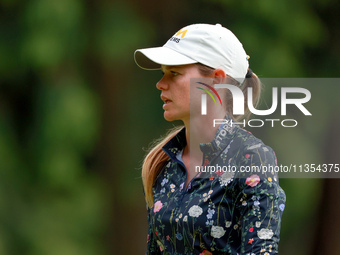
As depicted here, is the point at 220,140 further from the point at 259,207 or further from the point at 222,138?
the point at 259,207

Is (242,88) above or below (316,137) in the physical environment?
above

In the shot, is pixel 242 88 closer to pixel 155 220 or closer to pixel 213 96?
pixel 213 96

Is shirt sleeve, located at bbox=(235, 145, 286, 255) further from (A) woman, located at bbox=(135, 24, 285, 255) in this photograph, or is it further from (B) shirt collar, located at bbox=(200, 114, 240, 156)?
(B) shirt collar, located at bbox=(200, 114, 240, 156)

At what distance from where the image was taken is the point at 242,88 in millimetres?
2033

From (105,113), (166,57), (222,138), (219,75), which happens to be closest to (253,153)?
(222,138)

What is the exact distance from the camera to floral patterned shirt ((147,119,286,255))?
1774 millimetres

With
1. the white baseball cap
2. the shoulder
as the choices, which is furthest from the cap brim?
A: the shoulder

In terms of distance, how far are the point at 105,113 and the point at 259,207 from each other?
2600 mm

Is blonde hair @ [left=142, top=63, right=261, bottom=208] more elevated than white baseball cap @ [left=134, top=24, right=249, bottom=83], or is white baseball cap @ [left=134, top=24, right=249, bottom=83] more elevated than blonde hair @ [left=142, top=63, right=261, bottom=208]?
white baseball cap @ [left=134, top=24, right=249, bottom=83]

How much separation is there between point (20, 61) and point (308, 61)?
5.55 ft

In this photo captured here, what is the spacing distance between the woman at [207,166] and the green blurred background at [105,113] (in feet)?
6.77

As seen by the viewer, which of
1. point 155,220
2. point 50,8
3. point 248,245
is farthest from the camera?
point 50,8

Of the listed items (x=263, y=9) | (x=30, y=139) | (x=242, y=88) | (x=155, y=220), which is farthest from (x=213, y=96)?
(x=30, y=139)

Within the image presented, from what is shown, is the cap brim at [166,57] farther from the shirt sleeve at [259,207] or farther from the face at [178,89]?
the shirt sleeve at [259,207]
